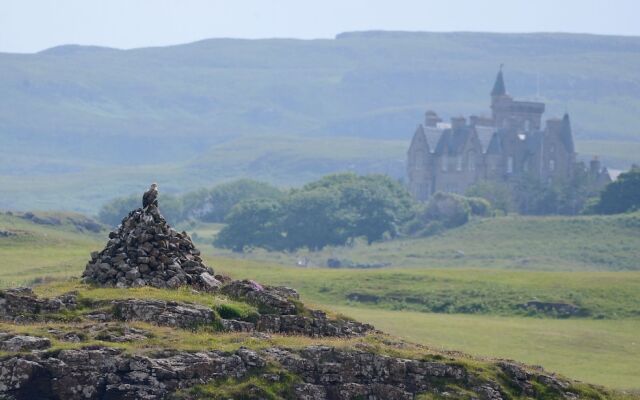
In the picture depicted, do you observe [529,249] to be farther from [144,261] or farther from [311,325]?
[144,261]

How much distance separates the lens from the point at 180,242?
4544cm

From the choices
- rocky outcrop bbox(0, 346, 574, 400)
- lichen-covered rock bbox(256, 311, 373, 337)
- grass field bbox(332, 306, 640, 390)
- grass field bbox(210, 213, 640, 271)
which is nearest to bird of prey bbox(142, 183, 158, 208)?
lichen-covered rock bbox(256, 311, 373, 337)

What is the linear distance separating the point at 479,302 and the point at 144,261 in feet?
205

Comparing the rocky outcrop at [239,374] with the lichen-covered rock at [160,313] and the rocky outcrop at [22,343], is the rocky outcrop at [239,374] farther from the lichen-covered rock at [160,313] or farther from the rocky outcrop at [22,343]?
the lichen-covered rock at [160,313]

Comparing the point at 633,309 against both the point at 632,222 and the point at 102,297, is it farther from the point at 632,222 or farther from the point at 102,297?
the point at 632,222

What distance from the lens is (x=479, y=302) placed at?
105 m

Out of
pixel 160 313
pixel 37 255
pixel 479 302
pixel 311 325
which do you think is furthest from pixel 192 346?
pixel 37 255

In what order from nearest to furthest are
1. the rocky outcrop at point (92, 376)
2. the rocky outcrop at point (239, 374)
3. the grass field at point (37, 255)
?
the rocky outcrop at point (92, 376)
the rocky outcrop at point (239, 374)
the grass field at point (37, 255)

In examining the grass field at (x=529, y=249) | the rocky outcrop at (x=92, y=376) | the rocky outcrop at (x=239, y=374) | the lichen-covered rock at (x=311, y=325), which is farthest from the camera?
the grass field at (x=529, y=249)

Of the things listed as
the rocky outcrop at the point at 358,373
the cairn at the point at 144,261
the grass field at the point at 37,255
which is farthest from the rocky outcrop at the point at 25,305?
the grass field at the point at 37,255

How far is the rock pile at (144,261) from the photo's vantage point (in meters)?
43.8

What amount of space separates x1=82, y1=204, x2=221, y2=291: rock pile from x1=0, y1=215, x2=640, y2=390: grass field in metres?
24.7

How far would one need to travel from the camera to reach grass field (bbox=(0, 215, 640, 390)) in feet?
262

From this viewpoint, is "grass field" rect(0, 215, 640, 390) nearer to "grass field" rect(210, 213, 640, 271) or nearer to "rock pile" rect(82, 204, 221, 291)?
"rock pile" rect(82, 204, 221, 291)
